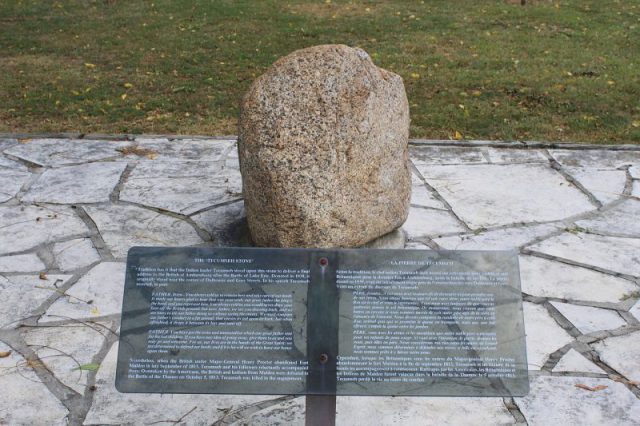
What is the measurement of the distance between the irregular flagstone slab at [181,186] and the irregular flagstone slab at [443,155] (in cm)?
165

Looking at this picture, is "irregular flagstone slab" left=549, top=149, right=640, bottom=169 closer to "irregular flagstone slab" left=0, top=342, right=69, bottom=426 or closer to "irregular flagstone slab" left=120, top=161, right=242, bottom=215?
"irregular flagstone slab" left=120, top=161, right=242, bottom=215

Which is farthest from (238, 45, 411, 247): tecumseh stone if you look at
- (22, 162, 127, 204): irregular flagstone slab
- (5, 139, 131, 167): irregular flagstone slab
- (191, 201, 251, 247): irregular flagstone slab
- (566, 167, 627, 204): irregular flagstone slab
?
(5, 139, 131, 167): irregular flagstone slab

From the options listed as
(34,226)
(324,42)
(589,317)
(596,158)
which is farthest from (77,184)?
(324,42)

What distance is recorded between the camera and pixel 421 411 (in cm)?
395

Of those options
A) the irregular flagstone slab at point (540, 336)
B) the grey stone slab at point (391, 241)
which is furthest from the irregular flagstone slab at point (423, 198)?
A: the irregular flagstone slab at point (540, 336)

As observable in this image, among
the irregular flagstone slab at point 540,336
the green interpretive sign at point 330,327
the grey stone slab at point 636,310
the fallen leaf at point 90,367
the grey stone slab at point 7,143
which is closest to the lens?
the green interpretive sign at point 330,327

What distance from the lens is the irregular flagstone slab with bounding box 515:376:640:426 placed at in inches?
153

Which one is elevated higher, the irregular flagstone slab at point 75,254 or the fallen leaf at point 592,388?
the fallen leaf at point 592,388

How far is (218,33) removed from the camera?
11688 millimetres

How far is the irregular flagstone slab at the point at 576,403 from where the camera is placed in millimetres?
3881

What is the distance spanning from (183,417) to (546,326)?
6.71 ft

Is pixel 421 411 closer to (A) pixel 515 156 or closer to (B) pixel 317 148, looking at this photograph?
(B) pixel 317 148

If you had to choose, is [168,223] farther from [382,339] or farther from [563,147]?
[563,147]

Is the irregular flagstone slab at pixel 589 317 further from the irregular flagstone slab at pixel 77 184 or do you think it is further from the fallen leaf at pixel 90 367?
the irregular flagstone slab at pixel 77 184
